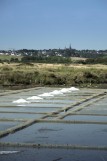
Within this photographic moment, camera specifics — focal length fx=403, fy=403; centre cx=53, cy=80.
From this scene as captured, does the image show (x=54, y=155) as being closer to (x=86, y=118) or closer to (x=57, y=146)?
(x=57, y=146)

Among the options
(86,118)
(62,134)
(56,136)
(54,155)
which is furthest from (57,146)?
(86,118)

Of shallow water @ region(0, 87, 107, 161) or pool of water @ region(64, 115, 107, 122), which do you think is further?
pool of water @ region(64, 115, 107, 122)

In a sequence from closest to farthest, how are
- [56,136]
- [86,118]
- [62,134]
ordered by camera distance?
[56,136] < [62,134] < [86,118]

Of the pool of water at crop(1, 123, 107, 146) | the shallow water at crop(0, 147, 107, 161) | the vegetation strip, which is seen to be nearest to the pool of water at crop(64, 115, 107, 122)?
the pool of water at crop(1, 123, 107, 146)

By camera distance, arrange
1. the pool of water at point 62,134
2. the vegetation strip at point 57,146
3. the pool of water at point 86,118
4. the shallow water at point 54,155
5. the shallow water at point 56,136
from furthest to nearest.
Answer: the pool of water at point 86,118 → the pool of water at point 62,134 → the vegetation strip at point 57,146 → the shallow water at point 56,136 → the shallow water at point 54,155

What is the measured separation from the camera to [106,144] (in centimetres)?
705

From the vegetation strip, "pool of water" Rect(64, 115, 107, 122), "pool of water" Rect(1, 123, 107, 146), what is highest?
the vegetation strip

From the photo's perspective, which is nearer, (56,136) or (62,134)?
(56,136)

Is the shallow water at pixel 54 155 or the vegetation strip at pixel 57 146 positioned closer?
the shallow water at pixel 54 155

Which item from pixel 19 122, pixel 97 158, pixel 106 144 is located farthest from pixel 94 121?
pixel 97 158

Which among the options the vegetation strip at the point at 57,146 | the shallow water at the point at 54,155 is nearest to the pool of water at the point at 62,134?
the vegetation strip at the point at 57,146

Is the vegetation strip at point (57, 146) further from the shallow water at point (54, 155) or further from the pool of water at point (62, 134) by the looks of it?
the pool of water at point (62, 134)

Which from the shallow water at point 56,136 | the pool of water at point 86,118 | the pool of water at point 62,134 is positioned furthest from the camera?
the pool of water at point 86,118

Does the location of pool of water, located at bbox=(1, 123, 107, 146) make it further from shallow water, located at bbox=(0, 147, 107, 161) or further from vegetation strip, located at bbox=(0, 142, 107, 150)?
shallow water, located at bbox=(0, 147, 107, 161)
